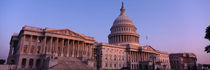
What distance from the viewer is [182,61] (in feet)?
355

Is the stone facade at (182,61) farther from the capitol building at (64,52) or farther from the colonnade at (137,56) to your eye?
the colonnade at (137,56)

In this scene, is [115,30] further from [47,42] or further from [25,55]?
[25,55]

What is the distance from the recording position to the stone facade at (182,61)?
4191 inches

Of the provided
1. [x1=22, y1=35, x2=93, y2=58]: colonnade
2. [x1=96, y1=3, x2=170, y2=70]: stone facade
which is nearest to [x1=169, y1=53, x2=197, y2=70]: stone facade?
[x1=96, y1=3, x2=170, y2=70]: stone facade

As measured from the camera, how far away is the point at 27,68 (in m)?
49.2

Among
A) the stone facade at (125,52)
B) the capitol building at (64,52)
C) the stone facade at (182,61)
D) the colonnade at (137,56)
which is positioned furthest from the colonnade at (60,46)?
the stone facade at (182,61)

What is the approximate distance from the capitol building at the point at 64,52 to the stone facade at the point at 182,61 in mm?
26247

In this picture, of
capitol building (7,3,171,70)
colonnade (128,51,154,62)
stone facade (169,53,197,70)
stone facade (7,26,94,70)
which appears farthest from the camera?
stone facade (169,53,197,70)

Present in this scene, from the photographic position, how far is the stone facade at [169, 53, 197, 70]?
349ft

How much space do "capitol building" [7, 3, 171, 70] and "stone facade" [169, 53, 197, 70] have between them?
26.2 m

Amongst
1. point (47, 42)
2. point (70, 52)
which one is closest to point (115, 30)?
point (70, 52)

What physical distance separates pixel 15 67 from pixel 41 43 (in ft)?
36.4

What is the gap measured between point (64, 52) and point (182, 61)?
83.8 metres

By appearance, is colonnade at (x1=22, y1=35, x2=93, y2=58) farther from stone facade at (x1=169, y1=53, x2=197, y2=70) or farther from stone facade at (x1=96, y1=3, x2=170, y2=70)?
stone facade at (x1=169, y1=53, x2=197, y2=70)
